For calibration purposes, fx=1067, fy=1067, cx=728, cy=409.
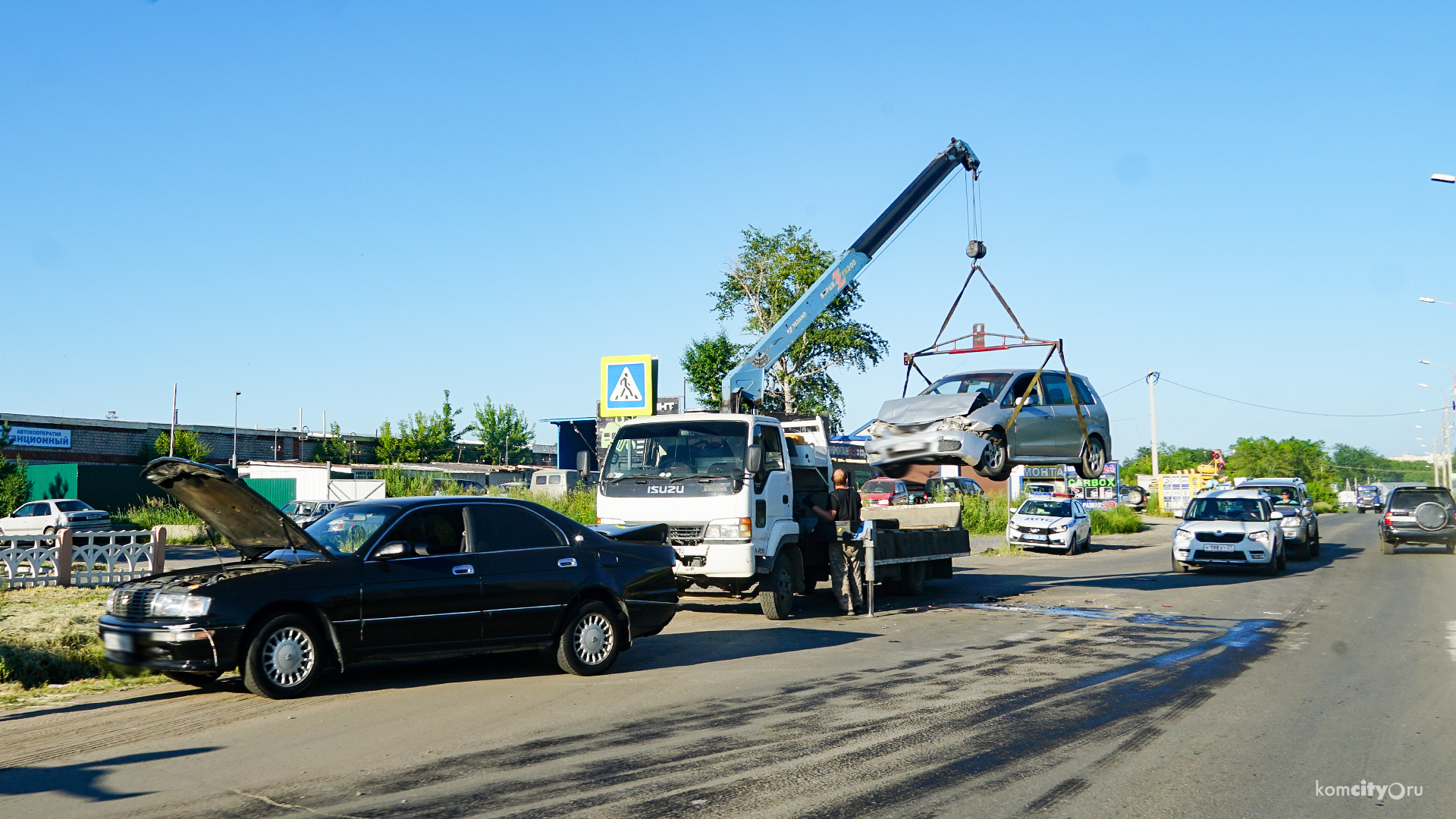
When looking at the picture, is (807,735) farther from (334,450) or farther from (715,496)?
(334,450)

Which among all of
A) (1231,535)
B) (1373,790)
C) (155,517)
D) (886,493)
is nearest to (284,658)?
(1373,790)

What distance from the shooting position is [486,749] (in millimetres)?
6625

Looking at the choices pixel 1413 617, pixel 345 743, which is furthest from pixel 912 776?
pixel 1413 617

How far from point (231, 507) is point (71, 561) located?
8335 mm

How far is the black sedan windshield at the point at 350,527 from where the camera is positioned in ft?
28.7

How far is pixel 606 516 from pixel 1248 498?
15.7 meters

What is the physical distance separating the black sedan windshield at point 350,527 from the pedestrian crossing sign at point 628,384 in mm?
13778

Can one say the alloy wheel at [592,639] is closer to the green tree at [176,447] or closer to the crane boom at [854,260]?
the crane boom at [854,260]

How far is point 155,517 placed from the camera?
3431cm

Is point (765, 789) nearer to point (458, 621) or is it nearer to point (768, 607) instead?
point (458, 621)

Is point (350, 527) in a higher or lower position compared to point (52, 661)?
higher

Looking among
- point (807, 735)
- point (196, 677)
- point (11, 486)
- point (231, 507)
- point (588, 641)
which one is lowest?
point (807, 735)

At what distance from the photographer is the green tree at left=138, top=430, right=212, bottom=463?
49.9 m

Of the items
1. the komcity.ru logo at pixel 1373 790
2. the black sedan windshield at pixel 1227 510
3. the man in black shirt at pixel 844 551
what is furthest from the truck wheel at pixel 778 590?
the black sedan windshield at pixel 1227 510
